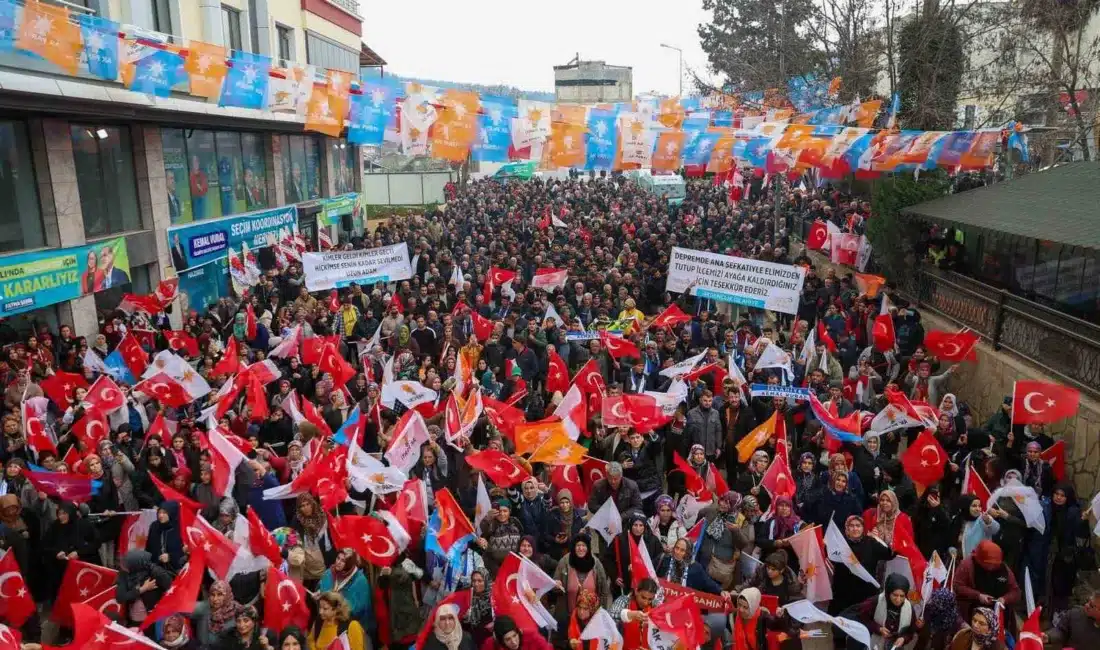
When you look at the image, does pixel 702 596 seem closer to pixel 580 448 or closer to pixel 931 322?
pixel 580 448

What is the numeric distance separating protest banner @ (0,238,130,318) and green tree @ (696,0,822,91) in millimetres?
19148

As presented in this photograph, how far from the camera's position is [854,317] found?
13711 millimetres

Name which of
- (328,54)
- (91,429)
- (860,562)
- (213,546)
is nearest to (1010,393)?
(860,562)

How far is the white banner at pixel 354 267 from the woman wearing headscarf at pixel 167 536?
819 centimetres

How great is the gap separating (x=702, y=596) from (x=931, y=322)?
32.3 ft

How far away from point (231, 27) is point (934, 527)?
21.3 meters

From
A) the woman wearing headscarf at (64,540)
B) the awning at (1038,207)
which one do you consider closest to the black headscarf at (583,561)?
the woman wearing headscarf at (64,540)

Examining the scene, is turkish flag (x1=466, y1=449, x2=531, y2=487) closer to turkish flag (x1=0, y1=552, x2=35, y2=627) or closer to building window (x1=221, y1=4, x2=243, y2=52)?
turkish flag (x1=0, y1=552, x2=35, y2=627)

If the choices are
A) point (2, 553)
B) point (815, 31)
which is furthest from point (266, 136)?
point (2, 553)

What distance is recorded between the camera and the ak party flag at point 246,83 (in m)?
12.7

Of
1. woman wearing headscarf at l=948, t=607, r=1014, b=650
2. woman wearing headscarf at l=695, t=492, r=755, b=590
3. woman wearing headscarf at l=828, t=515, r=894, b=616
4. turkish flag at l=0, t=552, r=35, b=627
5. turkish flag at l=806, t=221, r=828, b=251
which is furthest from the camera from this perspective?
turkish flag at l=806, t=221, r=828, b=251

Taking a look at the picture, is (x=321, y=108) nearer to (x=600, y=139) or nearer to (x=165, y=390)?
(x=600, y=139)

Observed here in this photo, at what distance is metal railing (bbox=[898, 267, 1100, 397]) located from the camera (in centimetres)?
1005

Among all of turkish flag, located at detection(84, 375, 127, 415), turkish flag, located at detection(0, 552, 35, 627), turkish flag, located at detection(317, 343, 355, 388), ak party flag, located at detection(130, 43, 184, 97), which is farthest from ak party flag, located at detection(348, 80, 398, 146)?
turkish flag, located at detection(0, 552, 35, 627)
